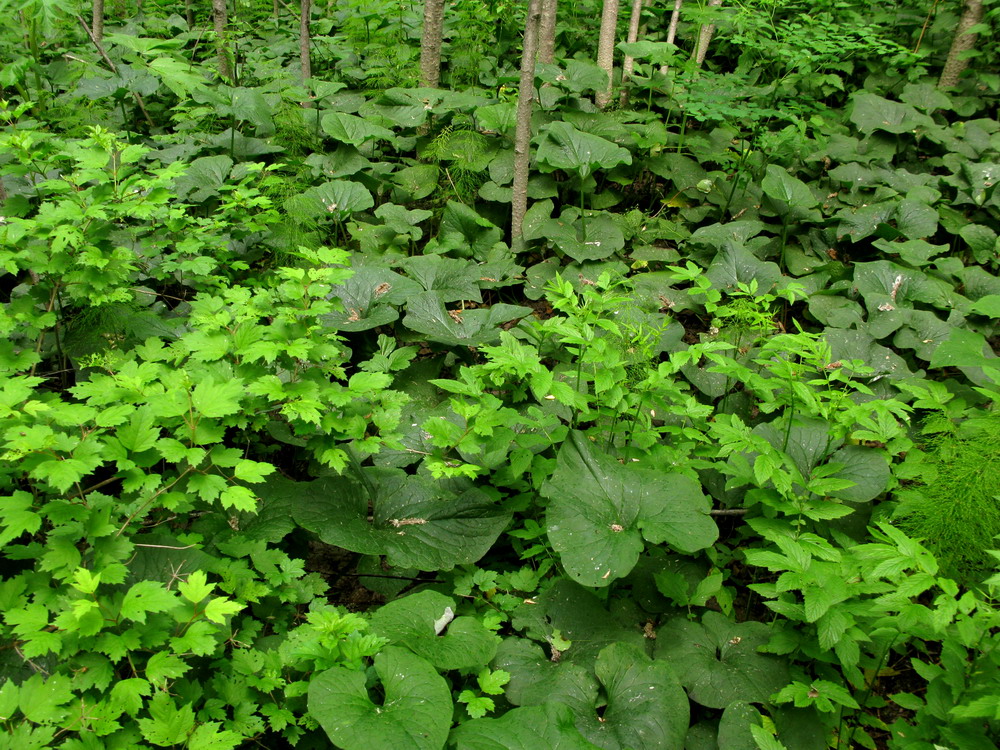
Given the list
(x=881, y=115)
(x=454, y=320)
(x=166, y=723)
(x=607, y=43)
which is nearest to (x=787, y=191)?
(x=881, y=115)

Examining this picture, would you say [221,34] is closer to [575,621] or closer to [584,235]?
[584,235]

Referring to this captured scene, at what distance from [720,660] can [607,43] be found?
16.0 feet

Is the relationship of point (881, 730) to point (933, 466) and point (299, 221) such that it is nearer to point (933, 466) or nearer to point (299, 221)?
point (933, 466)

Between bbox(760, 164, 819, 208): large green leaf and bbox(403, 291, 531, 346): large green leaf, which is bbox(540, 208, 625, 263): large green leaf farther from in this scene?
bbox(760, 164, 819, 208): large green leaf

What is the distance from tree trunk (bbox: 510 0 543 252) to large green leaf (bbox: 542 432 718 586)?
7.79 feet

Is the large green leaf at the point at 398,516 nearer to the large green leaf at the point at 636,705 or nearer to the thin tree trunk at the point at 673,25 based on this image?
the large green leaf at the point at 636,705

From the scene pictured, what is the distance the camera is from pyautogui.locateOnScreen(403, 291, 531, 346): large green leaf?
3291 mm

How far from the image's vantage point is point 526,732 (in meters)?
1.77

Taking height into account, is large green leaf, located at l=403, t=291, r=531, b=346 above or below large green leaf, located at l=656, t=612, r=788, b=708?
above

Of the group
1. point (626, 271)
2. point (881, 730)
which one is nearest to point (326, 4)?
point (626, 271)

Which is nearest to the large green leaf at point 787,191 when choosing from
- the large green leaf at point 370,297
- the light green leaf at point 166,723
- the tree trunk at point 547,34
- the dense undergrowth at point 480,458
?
the dense undergrowth at point 480,458

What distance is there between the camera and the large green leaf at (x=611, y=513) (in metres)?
2.13

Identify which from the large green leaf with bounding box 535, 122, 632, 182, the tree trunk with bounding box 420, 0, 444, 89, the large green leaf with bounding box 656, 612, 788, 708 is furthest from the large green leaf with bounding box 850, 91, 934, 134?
the large green leaf with bounding box 656, 612, 788, 708

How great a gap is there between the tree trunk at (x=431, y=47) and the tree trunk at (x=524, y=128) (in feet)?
4.46
